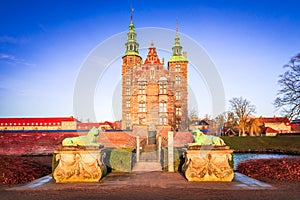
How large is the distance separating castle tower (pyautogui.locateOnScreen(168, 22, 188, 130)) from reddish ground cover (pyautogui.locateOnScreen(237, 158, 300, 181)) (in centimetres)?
2955

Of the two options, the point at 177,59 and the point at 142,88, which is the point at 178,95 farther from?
the point at 177,59

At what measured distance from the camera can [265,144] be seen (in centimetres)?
3095

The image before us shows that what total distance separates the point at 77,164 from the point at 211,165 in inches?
166

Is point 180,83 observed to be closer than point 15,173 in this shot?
No

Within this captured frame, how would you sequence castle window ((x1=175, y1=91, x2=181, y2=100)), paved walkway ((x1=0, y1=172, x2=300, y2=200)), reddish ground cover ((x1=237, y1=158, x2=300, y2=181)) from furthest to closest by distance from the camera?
castle window ((x1=175, y1=91, x2=181, y2=100))
reddish ground cover ((x1=237, y1=158, x2=300, y2=181))
paved walkway ((x1=0, y1=172, x2=300, y2=200))

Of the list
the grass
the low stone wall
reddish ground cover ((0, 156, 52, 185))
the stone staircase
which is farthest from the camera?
the grass

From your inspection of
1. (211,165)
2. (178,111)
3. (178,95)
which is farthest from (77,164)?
(178,95)

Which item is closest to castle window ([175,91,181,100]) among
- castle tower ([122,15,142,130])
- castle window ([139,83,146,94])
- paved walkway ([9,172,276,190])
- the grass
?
castle window ([139,83,146,94])

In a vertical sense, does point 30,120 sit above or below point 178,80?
below

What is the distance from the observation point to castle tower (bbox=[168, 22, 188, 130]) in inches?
1613

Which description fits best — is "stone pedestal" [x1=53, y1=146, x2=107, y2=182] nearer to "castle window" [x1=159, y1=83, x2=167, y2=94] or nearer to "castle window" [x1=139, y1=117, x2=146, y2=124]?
"castle window" [x1=139, y1=117, x2=146, y2=124]

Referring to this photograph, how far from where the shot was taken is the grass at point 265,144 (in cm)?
2786

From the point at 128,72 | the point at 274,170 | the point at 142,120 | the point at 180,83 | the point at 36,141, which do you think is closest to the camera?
the point at 274,170

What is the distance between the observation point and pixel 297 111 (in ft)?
77.4
